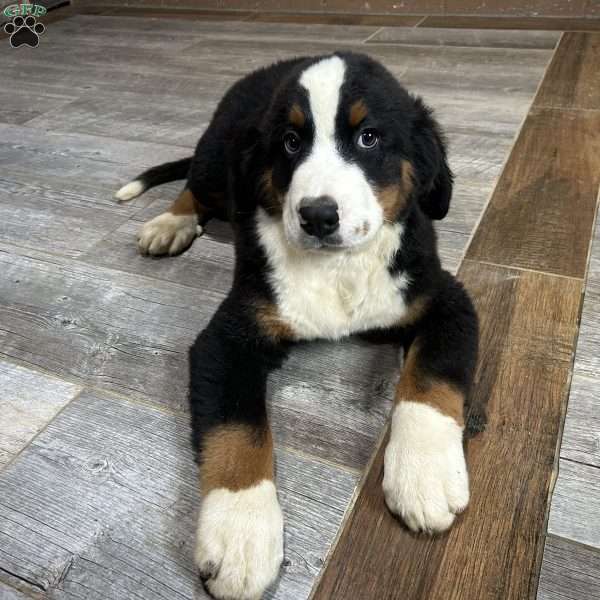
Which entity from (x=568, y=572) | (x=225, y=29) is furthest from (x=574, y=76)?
(x=568, y=572)

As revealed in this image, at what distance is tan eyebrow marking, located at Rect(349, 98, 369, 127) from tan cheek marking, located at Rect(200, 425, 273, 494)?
30.9 inches

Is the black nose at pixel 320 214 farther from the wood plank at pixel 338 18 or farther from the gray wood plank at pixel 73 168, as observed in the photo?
the wood plank at pixel 338 18

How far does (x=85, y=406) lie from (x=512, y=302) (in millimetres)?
1386

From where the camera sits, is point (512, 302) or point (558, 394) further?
point (512, 302)

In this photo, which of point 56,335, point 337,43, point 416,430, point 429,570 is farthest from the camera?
point 337,43

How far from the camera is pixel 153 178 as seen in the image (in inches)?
111

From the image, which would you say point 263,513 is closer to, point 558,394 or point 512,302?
point 558,394

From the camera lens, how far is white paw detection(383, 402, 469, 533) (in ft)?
4.31

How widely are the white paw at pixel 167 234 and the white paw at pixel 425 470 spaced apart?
1.26 m

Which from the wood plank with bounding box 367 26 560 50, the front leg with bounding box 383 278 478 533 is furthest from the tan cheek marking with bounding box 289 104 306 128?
the wood plank with bounding box 367 26 560 50

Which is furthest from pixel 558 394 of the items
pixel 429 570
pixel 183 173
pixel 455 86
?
pixel 455 86

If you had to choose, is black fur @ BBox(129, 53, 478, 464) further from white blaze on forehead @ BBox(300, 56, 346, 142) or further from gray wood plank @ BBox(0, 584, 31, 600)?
gray wood plank @ BBox(0, 584, 31, 600)

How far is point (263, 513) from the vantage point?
4.19 feet

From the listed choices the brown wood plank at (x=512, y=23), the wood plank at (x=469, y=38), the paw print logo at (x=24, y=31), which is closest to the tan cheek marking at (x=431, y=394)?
the wood plank at (x=469, y=38)
